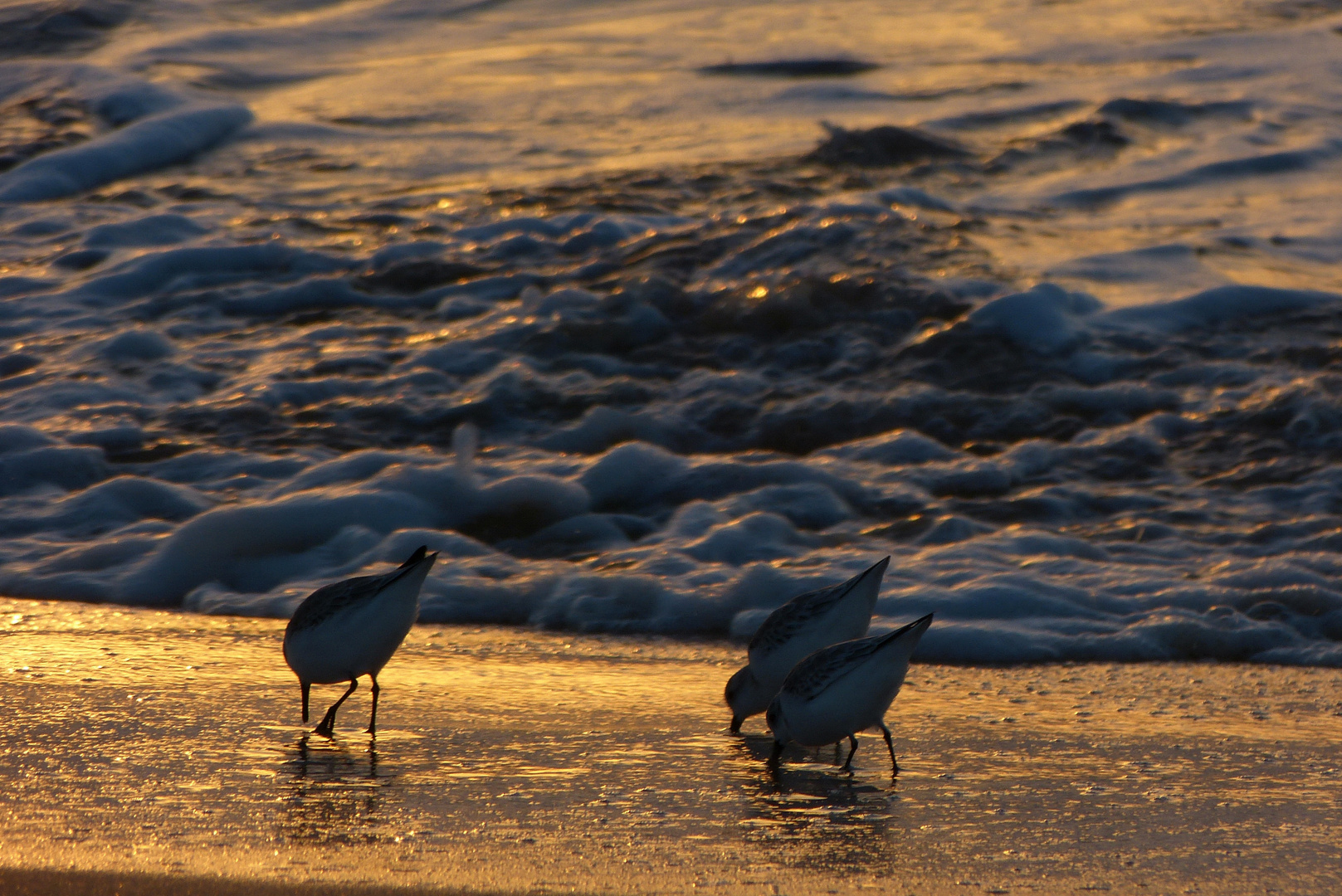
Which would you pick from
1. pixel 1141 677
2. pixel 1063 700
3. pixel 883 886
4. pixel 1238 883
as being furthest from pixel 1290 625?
pixel 883 886

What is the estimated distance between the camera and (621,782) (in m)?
3.05

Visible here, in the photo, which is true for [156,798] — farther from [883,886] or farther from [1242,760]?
[1242,760]

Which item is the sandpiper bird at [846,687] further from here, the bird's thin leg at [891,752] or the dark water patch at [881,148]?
the dark water patch at [881,148]

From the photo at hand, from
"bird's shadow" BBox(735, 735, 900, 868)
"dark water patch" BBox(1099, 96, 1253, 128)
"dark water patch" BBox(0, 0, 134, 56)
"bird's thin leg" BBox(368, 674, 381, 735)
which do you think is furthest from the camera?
"dark water patch" BBox(0, 0, 134, 56)

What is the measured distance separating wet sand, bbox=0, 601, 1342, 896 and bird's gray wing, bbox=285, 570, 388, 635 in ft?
1.02

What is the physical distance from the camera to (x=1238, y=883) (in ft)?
8.24

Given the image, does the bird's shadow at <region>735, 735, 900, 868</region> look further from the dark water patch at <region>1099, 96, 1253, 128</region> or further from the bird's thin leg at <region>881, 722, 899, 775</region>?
the dark water patch at <region>1099, 96, 1253, 128</region>

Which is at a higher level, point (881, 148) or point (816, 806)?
point (816, 806)

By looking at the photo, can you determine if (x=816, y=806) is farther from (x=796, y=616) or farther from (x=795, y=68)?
(x=795, y=68)

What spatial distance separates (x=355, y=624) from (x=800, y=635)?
3.56 feet

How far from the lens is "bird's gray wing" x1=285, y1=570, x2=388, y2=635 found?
10.4ft

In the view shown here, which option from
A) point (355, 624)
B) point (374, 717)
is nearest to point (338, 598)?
point (355, 624)

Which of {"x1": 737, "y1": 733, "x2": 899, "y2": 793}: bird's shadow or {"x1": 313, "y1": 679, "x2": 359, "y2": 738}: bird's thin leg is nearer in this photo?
{"x1": 737, "y1": 733, "x2": 899, "y2": 793}: bird's shadow

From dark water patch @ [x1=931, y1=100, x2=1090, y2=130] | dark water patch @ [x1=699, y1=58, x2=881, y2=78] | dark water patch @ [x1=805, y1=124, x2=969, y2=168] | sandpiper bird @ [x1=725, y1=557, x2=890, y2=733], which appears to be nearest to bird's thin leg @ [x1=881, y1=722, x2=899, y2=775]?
sandpiper bird @ [x1=725, y1=557, x2=890, y2=733]
